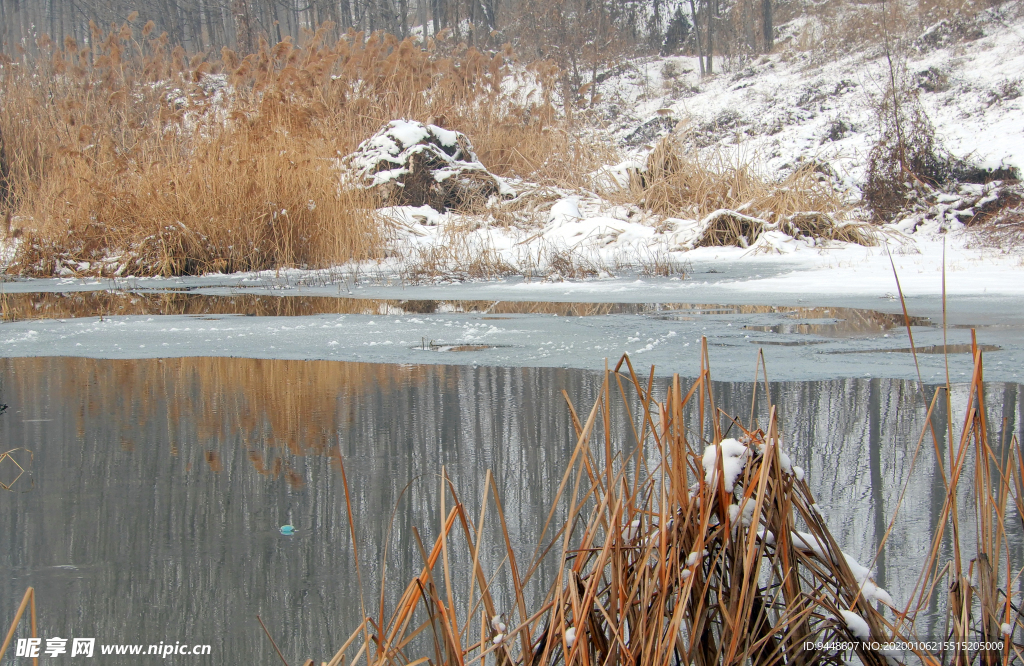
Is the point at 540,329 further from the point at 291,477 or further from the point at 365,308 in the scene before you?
the point at 291,477

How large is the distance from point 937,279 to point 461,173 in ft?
22.9

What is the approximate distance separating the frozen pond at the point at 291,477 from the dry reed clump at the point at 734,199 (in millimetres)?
7154

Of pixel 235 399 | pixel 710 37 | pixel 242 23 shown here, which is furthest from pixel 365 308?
pixel 710 37

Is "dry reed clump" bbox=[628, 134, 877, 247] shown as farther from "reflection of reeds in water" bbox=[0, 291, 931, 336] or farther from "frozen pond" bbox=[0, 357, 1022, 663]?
"frozen pond" bbox=[0, 357, 1022, 663]

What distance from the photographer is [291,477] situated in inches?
106

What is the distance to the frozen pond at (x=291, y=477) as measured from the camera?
1912 millimetres

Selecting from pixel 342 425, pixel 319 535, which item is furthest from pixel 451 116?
pixel 319 535

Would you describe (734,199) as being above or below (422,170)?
below

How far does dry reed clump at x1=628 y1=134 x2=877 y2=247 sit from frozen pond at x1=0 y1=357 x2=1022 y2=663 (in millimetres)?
7154

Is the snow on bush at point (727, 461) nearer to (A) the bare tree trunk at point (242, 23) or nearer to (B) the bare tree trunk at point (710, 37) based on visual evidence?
(A) the bare tree trunk at point (242, 23)

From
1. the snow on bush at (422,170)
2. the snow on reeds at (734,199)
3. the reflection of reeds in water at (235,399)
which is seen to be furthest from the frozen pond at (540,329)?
the snow on bush at (422,170)

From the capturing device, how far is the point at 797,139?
2000cm

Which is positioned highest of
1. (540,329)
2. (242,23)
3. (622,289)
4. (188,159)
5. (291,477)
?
(242,23)

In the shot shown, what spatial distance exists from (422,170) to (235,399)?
9015mm
